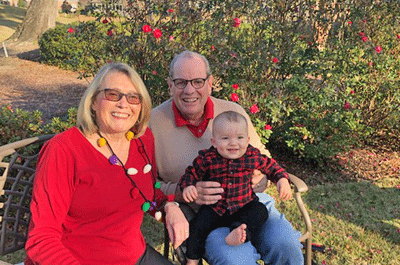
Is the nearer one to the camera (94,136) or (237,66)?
(94,136)

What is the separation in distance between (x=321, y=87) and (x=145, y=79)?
2.53 m

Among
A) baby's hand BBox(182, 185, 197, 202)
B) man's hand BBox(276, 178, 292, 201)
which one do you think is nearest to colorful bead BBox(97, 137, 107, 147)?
baby's hand BBox(182, 185, 197, 202)

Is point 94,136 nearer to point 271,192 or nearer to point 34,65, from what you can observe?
point 271,192

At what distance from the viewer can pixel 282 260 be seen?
103 inches

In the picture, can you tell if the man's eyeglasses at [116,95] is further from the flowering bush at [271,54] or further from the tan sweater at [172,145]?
the flowering bush at [271,54]

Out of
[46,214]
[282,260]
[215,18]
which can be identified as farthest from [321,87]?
[46,214]

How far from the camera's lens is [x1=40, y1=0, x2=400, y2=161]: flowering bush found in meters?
5.16

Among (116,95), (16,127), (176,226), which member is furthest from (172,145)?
(16,127)

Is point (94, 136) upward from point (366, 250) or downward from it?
upward

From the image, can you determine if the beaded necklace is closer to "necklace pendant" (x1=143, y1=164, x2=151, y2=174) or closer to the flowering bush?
"necklace pendant" (x1=143, y1=164, x2=151, y2=174)

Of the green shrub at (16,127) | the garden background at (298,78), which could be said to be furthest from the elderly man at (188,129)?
the green shrub at (16,127)

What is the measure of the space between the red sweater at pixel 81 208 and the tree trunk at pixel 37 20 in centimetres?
1772

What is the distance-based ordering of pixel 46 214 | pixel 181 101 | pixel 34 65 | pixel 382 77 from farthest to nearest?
pixel 34 65, pixel 382 77, pixel 181 101, pixel 46 214

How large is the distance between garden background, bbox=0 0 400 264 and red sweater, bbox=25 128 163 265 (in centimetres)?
198
